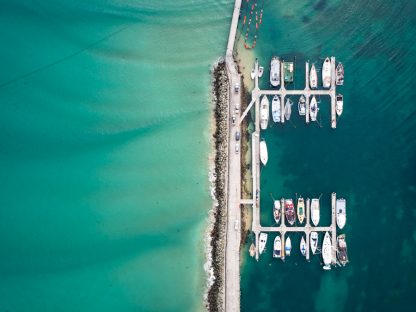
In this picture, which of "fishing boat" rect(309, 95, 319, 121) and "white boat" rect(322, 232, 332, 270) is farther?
"fishing boat" rect(309, 95, 319, 121)

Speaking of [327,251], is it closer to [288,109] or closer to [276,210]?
[276,210]

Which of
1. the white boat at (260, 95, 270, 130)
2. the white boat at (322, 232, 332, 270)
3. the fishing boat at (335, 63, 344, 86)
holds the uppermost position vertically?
the fishing boat at (335, 63, 344, 86)

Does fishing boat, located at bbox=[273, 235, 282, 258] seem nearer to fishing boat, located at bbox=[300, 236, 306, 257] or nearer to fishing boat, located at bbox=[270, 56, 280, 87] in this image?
fishing boat, located at bbox=[300, 236, 306, 257]

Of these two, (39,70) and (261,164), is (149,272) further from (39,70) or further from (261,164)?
(39,70)

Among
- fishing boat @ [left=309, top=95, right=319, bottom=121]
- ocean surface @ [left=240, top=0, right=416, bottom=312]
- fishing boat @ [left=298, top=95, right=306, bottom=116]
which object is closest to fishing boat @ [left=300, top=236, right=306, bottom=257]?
ocean surface @ [left=240, top=0, right=416, bottom=312]

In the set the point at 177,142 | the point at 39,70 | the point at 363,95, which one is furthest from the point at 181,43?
the point at 363,95
